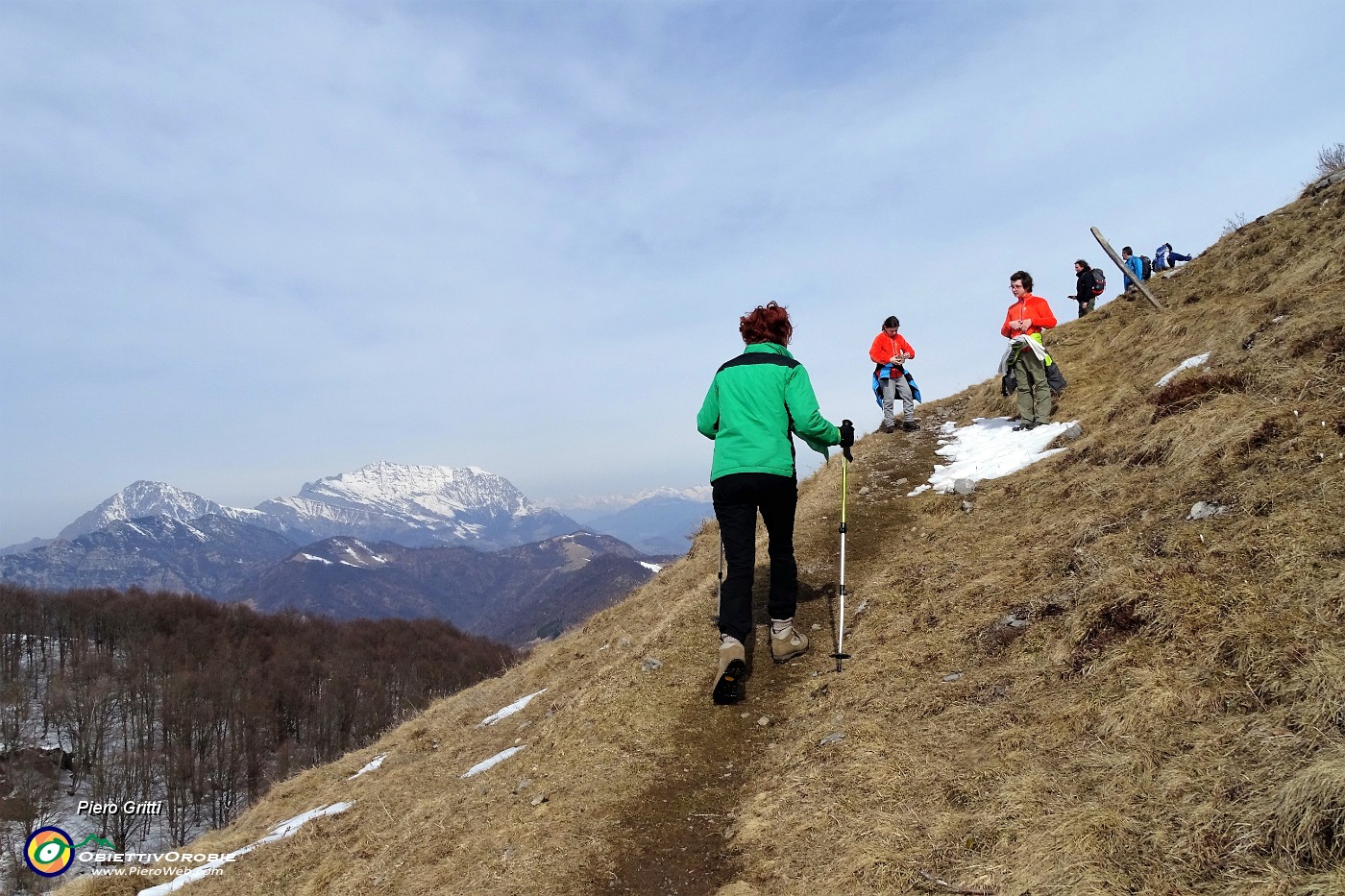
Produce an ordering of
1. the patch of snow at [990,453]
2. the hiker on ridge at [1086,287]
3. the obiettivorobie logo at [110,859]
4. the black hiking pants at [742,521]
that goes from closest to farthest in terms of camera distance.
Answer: the black hiking pants at [742,521]
the obiettivorobie logo at [110,859]
the patch of snow at [990,453]
the hiker on ridge at [1086,287]

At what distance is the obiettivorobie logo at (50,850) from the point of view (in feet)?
44.5

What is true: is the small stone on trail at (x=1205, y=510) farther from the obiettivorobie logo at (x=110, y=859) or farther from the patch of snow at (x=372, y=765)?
the patch of snow at (x=372, y=765)

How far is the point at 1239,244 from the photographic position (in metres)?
20.1

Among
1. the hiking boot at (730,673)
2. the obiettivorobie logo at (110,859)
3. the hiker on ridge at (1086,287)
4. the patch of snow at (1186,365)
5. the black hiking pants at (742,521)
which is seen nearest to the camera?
the black hiking pants at (742,521)

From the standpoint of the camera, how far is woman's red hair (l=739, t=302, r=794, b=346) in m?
8.40

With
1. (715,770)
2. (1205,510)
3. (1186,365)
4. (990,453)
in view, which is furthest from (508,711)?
(1186,365)

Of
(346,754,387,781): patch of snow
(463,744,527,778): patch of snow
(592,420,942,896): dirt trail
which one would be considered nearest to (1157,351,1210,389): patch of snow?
(592,420,942,896): dirt trail

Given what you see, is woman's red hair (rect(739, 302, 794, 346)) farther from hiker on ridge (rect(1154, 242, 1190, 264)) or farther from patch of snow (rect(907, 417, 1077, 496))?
hiker on ridge (rect(1154, 242, 1190, 264))

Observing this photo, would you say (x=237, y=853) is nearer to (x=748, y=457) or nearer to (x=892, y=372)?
(x=748, y=457)

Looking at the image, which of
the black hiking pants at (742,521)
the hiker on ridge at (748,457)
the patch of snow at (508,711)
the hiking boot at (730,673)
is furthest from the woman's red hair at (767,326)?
the patch of snow at (508,711)

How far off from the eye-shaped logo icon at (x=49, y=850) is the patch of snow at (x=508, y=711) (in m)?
8.42

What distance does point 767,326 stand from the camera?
8.40m

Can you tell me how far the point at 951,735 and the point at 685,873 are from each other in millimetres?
2517

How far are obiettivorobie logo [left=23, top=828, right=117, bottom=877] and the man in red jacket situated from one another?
2207cm
